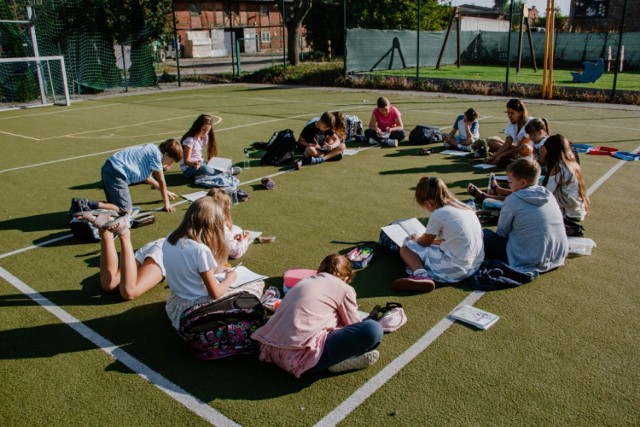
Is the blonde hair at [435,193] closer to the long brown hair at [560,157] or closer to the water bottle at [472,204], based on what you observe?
the long brown hair at [560,157]

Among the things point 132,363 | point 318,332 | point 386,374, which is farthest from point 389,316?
point 132,363

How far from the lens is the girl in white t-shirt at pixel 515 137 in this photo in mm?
10078

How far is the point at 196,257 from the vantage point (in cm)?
461

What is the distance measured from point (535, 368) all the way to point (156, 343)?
328 centimetres

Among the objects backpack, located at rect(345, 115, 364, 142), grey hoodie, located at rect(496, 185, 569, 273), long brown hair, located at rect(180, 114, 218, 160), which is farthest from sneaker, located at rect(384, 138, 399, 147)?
grey hoodie, located at rect(496, 185, 569, 273)

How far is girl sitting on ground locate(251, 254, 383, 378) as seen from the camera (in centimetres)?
411

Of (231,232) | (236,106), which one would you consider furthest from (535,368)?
(236,106)

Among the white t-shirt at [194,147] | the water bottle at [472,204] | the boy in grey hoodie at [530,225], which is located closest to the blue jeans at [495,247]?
the boy in grey hoodie at [530,225]

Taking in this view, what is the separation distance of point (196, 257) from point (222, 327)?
64 cm

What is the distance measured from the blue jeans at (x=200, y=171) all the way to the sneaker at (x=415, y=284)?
5.35 metres

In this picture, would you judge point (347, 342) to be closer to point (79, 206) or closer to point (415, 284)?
point (415, 284)

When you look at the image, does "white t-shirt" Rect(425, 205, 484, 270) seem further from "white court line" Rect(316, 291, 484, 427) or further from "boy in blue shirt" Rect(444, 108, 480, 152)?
"boy in blue shirt" Rect(444, 108, 480, 152)

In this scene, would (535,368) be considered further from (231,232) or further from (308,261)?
(231,232)

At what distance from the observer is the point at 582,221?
7.62m
